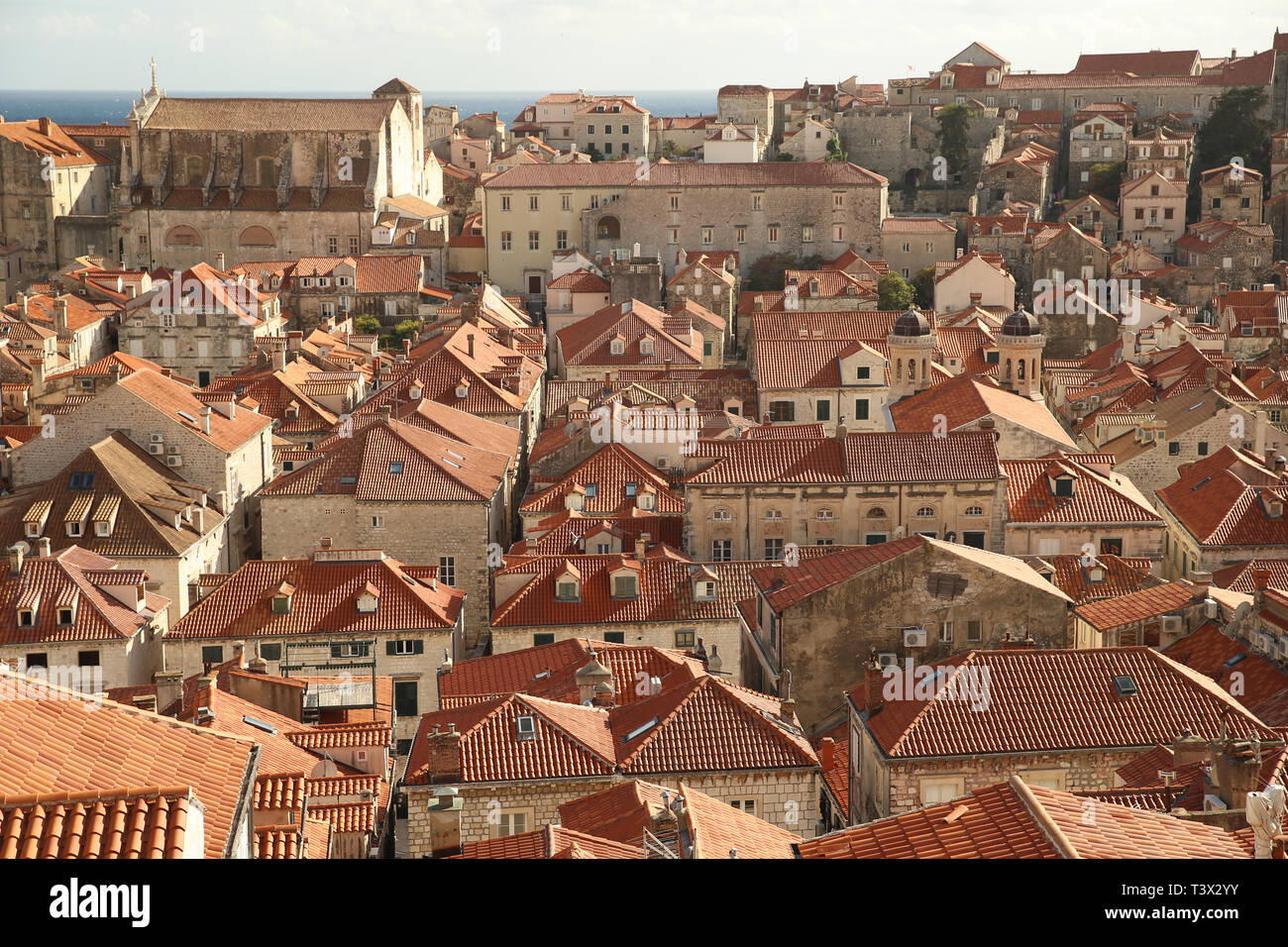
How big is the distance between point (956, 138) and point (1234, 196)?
17.8 meters

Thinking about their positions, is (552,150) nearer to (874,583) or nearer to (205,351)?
(205,351)

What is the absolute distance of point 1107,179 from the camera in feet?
298

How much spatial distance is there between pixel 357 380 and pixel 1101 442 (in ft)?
78.4

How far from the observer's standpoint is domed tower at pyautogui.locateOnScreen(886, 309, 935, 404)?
166 feet

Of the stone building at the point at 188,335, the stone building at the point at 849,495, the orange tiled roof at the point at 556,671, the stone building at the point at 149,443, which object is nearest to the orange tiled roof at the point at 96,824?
the orange tiled roof at the point at 556,671

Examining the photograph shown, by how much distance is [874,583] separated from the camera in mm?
27031

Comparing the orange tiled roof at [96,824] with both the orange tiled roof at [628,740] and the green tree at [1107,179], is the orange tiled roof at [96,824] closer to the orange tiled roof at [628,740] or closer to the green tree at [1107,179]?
the orange tiled roof at [628,740]

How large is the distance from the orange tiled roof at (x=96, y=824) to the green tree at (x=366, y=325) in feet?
209

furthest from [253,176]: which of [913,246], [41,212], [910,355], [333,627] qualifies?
[333,627]

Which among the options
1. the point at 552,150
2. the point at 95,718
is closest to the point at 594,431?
the point at 95,718

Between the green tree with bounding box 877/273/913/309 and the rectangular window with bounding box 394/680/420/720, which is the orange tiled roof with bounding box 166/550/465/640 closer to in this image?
the rectangular window with bounding box 394/680/420/720

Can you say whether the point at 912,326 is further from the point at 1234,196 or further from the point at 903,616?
the point at 1234,196

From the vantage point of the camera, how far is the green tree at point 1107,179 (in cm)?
9031
